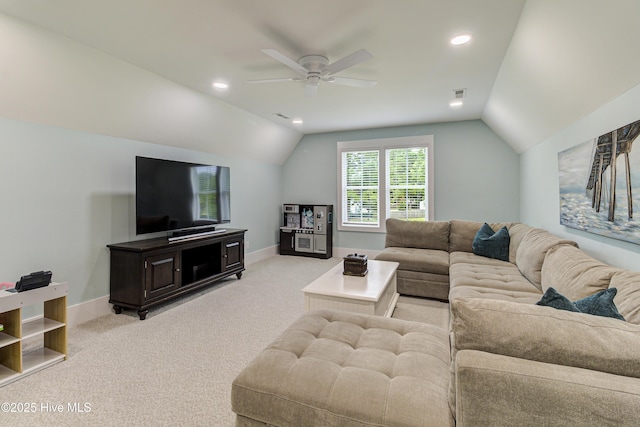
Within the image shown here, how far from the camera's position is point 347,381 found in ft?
4.14

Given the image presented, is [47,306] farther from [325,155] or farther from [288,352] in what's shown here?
[325,155]

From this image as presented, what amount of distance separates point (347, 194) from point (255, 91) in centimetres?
302

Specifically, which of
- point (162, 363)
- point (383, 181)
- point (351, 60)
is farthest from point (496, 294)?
point (383, 181)

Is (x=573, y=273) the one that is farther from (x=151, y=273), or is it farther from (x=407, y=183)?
(x=407, y=183)

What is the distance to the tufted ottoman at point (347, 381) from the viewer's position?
1.13 metres

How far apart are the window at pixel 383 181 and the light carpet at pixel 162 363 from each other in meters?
2.37

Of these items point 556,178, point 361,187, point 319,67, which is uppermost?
point 319,67

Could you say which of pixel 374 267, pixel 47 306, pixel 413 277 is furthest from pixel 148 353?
pixel 413 277

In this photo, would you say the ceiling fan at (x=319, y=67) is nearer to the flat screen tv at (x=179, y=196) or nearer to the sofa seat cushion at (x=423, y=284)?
the flat screen tv at (x=179, y=196)

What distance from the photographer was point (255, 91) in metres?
3.78

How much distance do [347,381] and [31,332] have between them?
248 cm

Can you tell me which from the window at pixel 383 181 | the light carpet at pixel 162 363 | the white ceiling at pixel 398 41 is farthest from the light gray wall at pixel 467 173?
the light carpet at pixel 162 363

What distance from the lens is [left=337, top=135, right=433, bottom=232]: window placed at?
18.4ft

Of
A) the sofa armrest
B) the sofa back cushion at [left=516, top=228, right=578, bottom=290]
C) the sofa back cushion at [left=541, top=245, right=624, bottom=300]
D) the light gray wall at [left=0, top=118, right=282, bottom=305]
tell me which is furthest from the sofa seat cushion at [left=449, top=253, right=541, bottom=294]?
the light gray wall at [left=0, top=118, right=282, bottom=305]
